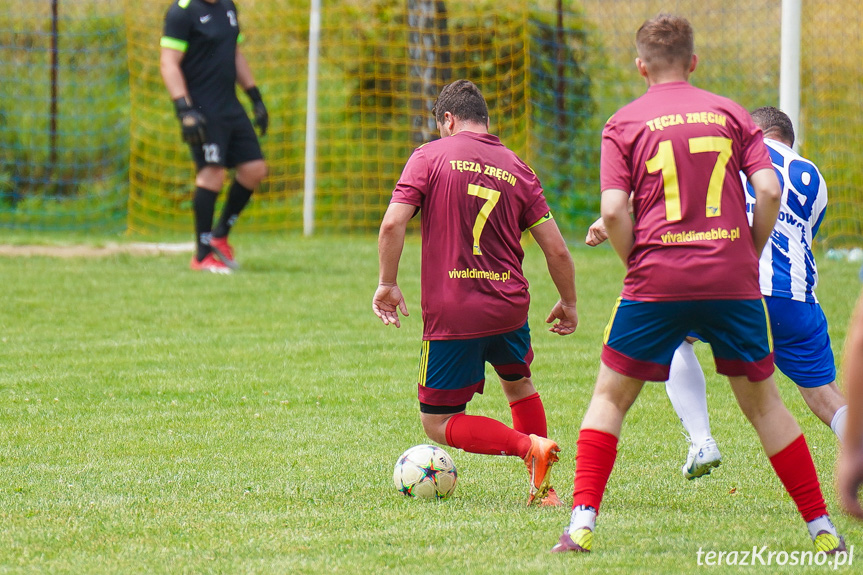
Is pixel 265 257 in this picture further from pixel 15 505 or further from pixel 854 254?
pixel 15 505

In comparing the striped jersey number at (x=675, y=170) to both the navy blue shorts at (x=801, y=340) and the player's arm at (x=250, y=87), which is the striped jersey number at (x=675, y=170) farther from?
the player's arm at (x=250, y=87)

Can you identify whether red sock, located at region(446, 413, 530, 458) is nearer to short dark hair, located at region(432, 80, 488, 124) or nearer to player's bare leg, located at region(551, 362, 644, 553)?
player's bare leg, located at region(551, 362, 644, 553)

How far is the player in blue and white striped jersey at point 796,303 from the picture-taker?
14.5 ft

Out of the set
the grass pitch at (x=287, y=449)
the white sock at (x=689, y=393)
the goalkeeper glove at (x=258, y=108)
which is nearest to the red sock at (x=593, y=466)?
the grass pitch at (x=287, y=449)

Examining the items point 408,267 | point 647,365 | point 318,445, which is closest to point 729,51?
point 408,267

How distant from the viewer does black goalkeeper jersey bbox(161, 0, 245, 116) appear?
32.0 ft

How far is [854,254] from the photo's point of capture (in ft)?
38.9

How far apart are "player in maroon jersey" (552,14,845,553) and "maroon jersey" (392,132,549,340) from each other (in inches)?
30.7

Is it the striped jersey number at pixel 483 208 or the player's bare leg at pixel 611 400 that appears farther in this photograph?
the striped jersey number at pixel 483 208

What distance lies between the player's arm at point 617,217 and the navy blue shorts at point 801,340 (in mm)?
1185

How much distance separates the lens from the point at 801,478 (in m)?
3.55

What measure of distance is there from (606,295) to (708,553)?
6169 millimetres

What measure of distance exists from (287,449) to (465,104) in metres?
1.93

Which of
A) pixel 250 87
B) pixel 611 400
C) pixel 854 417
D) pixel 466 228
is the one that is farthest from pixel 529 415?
pixel 250 87
